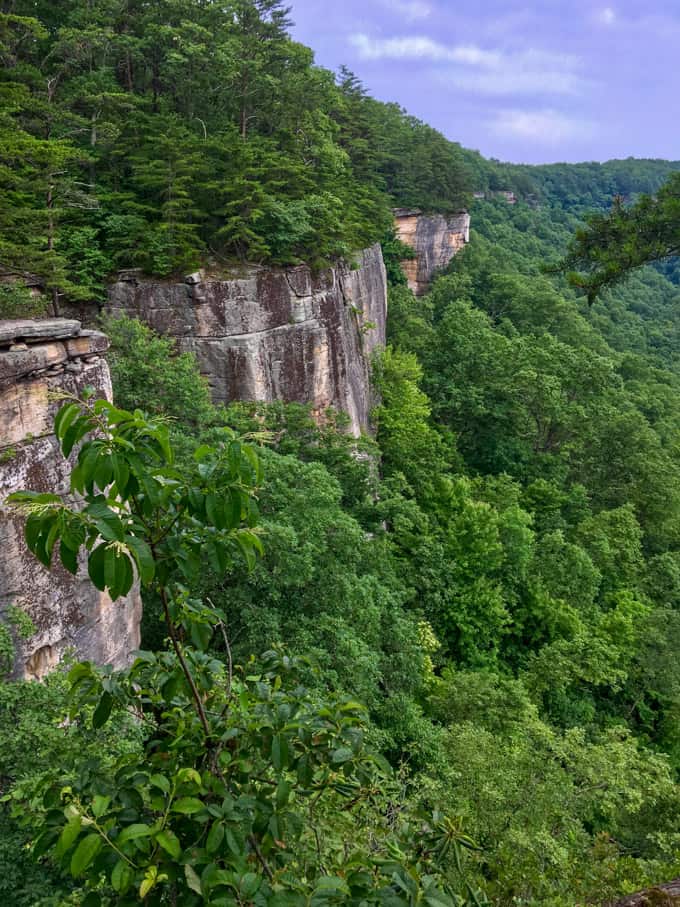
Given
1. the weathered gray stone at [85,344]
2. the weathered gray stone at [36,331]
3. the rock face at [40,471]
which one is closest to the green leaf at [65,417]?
the rock face at [40,471]

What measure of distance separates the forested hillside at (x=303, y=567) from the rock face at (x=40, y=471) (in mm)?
975

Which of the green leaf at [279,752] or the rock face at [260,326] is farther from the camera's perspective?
the rock face at [260,326]

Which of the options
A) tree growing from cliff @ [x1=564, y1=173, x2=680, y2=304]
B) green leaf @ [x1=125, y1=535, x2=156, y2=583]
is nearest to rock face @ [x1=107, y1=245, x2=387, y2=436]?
tree growing from cliff @ [x1=564, y1=173, x2=680, y2=304]

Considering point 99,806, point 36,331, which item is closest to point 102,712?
point 99,806

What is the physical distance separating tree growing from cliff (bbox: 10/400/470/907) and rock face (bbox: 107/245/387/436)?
14.0 metres

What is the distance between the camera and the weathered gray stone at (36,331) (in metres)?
8.47

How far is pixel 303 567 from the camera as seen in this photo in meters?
11.3

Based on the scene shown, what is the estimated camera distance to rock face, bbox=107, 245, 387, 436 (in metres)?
15.9

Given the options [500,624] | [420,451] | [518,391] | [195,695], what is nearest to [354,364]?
[420,451]

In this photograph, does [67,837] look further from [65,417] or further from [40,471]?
[40,471]

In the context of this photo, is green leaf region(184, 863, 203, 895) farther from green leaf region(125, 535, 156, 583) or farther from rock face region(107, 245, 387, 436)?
rock face region(107, 245, 387, 436)

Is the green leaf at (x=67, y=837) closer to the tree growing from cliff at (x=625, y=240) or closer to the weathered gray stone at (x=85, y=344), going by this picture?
the tree growing from cliff at (x=625, y=240)

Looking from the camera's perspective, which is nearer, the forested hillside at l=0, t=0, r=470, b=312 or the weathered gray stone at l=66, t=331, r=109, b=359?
the weathered gray stone at l=66, t=331, r=109, b=359

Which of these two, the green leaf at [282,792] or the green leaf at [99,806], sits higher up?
the green leaf at [99,806]
